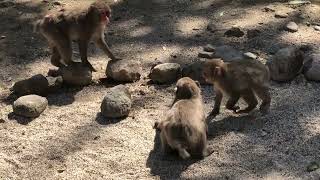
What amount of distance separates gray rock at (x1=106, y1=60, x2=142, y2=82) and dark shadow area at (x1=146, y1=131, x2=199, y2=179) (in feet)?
5.68

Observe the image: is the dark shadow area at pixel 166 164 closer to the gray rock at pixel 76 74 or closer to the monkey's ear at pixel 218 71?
the monkey's ear at pixel 218 71

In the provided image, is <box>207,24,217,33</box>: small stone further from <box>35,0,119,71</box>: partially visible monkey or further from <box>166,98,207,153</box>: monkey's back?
<box>166,98,207,153</box>: monkey's back

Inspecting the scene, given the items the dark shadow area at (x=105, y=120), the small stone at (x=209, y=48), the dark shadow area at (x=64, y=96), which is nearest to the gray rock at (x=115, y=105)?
the dark shadow area at (x=105, y=120)

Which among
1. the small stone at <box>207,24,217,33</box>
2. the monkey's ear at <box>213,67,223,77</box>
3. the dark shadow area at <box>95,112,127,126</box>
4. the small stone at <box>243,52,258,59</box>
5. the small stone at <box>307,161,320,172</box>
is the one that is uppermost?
the monkey's ear at <box>213,67,223,77</box>

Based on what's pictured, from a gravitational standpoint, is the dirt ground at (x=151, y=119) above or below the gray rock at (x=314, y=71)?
below

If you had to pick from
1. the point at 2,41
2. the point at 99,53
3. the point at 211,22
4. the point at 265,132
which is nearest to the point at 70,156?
the point at 265,132

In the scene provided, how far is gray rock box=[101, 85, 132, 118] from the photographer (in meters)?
6.90

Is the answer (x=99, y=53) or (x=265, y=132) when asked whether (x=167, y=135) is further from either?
(x=99, y=53)

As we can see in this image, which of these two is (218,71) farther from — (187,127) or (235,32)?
(235,32)

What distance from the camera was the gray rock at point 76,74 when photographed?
7.74m

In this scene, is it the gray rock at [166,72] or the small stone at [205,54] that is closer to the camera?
the gray rock at [166,72]

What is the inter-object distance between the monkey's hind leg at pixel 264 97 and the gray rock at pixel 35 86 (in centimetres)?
275

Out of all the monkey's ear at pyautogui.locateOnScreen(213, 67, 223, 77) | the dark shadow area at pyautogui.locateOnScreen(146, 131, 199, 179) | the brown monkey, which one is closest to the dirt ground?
the dark shadow area at pyautogui.locateOnScreen(146, 131, 199, 179)

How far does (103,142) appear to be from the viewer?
6.58 meters
